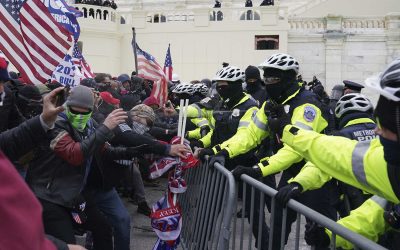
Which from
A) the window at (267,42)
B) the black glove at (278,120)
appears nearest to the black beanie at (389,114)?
the black glove at (278,120)

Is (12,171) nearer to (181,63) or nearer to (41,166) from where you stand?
(41,166)

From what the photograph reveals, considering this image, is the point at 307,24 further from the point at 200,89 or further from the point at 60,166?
the point at 60,166

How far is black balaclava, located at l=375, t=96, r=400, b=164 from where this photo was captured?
241 centimetres

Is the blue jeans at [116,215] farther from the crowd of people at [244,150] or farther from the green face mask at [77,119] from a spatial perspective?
the green face mask at [77,119]

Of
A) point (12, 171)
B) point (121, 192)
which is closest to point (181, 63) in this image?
point (121, 192)

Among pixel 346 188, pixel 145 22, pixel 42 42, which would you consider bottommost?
pixel 346 188

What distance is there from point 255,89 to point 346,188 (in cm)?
435

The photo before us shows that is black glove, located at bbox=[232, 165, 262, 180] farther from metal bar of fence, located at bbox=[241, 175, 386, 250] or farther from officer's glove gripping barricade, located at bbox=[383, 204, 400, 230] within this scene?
officer's glove gripping barricade, located at bbox=[383, 204, 400, 230]

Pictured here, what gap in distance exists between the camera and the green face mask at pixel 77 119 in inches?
178

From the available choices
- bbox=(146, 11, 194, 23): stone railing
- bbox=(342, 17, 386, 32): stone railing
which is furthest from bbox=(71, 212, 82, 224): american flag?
bbox=(342, 17, 386, 32): stone railing

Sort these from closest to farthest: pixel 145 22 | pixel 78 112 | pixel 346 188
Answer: pixel 78 112
pixel 346 188
pixel 145 22

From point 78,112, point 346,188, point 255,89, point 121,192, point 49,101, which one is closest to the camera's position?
point 49,101

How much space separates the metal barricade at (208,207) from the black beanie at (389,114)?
6.71 ft

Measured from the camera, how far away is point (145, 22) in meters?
28.5
